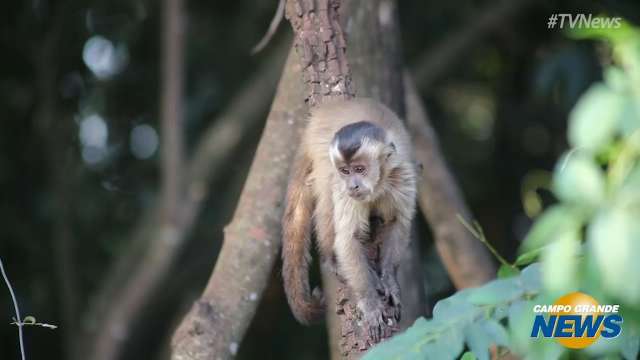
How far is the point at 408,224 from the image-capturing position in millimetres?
4129

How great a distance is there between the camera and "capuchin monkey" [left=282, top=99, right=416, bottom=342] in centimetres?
385

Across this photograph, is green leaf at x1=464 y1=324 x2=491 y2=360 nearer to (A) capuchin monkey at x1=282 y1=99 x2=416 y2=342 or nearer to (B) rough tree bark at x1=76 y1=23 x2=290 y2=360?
(A) capuchin monkey at x1=282 y1=99 x2=416 y2=342

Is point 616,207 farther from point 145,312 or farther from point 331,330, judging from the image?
point 145,312

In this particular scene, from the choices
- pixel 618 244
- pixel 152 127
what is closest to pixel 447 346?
pixel 618 244

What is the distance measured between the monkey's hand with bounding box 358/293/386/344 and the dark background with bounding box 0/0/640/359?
300cm

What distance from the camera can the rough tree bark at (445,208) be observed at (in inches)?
218

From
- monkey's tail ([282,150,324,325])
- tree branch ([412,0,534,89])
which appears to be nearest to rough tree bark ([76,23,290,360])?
tree branch ([412,0,534,89])

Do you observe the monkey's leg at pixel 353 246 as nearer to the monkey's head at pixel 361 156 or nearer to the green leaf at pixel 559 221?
the monkey's head at pixel 361 156

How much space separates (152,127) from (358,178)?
4037 millimetres

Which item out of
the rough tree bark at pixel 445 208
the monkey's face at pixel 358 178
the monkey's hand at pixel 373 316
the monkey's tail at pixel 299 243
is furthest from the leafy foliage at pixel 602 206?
the rough tree bark at pixel 445 208

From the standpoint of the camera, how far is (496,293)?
1.91 metres

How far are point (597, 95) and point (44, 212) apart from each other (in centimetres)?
624

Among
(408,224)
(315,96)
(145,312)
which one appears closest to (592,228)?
(315,96)

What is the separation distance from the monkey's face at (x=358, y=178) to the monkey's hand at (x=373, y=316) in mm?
440
